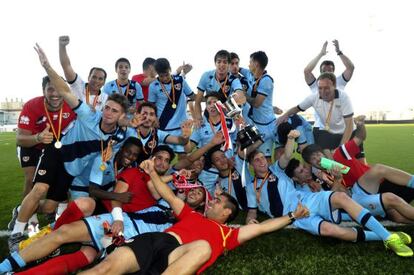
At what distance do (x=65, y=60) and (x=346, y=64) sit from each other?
469 centimetres

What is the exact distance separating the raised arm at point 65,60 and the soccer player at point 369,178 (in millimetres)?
3415


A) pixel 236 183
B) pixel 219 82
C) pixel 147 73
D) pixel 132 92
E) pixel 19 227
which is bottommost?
pixel 19 227

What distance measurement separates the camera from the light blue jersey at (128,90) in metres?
6.56

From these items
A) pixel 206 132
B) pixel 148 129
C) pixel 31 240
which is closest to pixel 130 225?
pixel 31 240

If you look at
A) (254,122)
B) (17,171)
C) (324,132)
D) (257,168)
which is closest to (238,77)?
(254,122)

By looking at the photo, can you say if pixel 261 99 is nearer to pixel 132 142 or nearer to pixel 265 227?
pixel 132 142

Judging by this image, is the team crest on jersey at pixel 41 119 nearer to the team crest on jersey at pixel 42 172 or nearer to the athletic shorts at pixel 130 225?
the team crest on jersey at pixel 42 172

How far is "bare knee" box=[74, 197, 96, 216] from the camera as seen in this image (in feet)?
12.2

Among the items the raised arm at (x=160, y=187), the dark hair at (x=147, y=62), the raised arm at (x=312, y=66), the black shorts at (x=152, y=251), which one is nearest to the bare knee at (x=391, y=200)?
the raised arm at (x=160, y=187)

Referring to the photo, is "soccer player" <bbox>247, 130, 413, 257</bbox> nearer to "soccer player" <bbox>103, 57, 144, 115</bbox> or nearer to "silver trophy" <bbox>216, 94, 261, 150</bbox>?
"silver trophy" <bbox>216, 94, 261, 150</bbox>

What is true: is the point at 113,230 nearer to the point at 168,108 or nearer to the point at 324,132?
the point at 168,108

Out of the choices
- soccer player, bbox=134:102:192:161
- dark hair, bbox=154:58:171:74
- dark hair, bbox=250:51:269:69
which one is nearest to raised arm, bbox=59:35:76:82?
soccer player, bbox=134:102:192:161

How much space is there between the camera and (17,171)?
10539 millimetres

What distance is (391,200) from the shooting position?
393 centimetres
